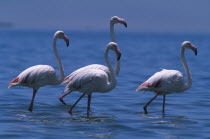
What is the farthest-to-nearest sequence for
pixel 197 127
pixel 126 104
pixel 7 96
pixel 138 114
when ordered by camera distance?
pixel 7 96 → pixel 126 104 → pixel 138 114 → pixel 197 127

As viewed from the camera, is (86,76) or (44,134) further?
(86,76)

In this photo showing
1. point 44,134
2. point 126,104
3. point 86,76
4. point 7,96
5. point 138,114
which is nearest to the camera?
point 44,134

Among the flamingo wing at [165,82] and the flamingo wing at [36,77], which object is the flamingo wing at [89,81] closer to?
the flamingo wing at [36,77]

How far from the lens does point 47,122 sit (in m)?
10.6

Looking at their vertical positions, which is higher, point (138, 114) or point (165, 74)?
point (165, 74)

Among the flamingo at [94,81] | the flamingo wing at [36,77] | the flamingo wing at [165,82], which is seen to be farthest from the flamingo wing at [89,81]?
the flamingo wing at [165,82]

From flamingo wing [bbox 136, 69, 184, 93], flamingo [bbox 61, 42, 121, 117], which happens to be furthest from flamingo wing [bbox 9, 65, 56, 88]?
flamingo wing [bbox 136, 69, 184, 93]

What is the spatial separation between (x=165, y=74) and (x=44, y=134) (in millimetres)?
3371

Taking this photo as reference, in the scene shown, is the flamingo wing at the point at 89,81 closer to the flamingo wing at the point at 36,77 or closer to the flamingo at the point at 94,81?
the flamingo at the point at 94,81

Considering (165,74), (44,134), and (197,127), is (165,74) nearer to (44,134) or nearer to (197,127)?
(197,127)

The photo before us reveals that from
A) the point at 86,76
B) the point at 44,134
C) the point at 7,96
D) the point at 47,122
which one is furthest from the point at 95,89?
the point at 7,96

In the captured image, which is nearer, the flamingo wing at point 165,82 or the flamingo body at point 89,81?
the flamingo body at point 89,81

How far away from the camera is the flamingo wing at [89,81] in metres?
11.1

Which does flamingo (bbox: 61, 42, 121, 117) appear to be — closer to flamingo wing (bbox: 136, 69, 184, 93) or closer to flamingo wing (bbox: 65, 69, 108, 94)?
flamingo wing (bbox: 65, 69, 108, 94)
